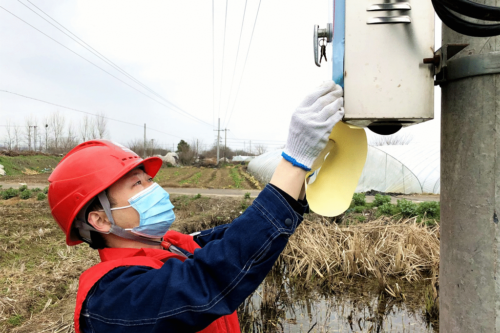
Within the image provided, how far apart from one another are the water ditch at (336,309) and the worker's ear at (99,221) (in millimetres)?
2373

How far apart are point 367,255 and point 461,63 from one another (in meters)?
3.84

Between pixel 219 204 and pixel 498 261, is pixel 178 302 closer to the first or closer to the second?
pixel 498 261

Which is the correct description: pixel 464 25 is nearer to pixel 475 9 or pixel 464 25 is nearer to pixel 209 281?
pixel 475 9

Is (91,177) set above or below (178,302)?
above

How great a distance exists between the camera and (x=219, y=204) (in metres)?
10.9

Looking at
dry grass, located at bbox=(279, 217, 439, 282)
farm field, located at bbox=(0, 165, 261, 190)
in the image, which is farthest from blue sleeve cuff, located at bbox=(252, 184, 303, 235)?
farm field, located at bbox=(0, 165, 261, 190)

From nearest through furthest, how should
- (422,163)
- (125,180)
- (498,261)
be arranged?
(498,261) → (125,180) → (422,163)

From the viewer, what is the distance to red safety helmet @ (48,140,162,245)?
4.75 feet

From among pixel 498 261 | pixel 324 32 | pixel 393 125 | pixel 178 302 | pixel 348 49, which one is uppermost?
pixel 324 32

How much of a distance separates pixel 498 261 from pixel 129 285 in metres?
1.15

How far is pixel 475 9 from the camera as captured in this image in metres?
0.95

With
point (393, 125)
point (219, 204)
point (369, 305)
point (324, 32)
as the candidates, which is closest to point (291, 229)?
point (393, 125)

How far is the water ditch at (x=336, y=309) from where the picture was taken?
3.43 meters

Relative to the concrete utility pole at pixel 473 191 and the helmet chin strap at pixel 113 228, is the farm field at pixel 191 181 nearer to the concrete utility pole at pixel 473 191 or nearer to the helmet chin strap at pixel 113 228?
the helmet chin strap at pixel 113 228
